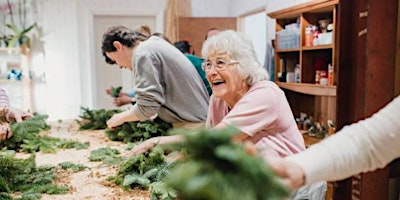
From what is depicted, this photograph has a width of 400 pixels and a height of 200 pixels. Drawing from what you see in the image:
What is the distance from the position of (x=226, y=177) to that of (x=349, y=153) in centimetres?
32

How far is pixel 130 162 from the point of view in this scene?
4.94ft

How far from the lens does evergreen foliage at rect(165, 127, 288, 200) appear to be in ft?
1.64

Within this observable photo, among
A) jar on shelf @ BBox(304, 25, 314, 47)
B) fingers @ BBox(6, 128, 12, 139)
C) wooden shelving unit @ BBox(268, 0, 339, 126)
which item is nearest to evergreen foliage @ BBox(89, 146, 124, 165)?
fingers @ BBox(6, 128, 12, 139)

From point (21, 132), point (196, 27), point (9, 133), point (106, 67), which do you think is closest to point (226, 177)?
point (9, 133)

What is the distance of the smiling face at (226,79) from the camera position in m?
1.38

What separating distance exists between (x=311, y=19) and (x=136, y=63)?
1.75 m

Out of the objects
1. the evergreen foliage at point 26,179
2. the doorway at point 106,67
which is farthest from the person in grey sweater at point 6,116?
the doorway at point 106,67

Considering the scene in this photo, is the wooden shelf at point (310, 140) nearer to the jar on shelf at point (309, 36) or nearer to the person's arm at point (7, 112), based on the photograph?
the jar on shelf at point (309, 36)

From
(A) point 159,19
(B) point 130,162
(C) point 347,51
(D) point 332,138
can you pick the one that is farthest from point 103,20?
(D) point 332,138

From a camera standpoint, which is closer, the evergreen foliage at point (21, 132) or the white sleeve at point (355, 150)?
the white sleeve at point (355, 150)

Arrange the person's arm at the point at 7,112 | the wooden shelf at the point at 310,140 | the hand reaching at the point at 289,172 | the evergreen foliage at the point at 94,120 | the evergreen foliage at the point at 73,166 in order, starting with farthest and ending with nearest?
the wooden shelf at the point at 310,140 < the evergreen foliage at the point at 94,120 < the person's arm at the point at 7,112 < the evergreen foliage at the point at 73,166 < the hand reaching at the point at 289,172

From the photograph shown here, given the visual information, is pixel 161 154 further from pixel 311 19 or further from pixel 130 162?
pixel 311 19

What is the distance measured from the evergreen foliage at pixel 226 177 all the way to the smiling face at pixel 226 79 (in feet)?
2.81

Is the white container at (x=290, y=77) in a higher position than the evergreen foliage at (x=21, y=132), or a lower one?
higher
